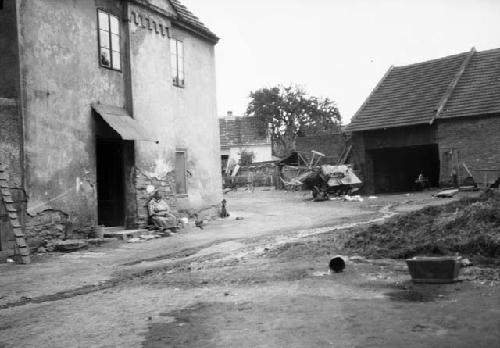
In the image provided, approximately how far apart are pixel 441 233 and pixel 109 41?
10.0m

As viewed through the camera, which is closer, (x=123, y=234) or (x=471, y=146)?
(x=123, y=234)

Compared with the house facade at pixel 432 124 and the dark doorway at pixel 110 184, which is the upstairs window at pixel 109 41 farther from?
the house facade at pixel 432 124

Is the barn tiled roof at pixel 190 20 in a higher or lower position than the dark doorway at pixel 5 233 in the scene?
higher

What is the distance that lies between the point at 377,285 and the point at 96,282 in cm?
437

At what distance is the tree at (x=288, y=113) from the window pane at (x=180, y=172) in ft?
155

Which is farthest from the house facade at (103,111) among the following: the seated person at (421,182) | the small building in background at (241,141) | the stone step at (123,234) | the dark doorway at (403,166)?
the small building in background at (241,141)

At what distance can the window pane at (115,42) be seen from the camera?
47.5ft

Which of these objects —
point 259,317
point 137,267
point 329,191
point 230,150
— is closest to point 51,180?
point 137,267

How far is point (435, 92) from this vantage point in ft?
88.2

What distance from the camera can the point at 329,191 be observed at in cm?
2586

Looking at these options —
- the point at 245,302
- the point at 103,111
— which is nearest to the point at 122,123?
the point at 103,111

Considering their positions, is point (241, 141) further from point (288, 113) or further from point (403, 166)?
point (403, 166)

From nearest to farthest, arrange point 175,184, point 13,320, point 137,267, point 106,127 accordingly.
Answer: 1. point 13,320
2. point 137,267
3. point 106,127
4. point 175,184

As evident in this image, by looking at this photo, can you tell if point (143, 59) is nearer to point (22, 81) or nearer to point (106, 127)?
point (106, 127)
